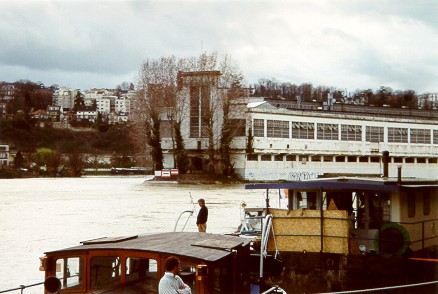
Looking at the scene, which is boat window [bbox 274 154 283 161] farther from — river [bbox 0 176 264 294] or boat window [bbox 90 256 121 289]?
boat window [bbox 90 256 121 289]

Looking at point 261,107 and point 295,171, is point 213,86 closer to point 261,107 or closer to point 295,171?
point 261,107

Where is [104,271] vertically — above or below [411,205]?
below

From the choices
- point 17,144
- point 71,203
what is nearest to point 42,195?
point 71,203

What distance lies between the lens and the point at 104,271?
9.18m

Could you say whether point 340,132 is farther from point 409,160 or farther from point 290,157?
point 409,160

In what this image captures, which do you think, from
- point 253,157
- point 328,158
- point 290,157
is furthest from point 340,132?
point 253,157

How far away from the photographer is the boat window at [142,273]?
350 inches

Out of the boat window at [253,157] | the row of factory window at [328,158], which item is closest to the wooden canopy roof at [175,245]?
the boat window at [253,157]

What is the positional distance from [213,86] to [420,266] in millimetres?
65610

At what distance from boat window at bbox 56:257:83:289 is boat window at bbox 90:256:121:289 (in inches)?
7.8

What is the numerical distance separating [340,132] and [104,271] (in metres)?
73.6

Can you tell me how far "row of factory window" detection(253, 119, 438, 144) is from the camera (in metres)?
77.1

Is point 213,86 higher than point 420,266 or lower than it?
higher

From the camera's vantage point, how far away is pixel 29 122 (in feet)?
406
